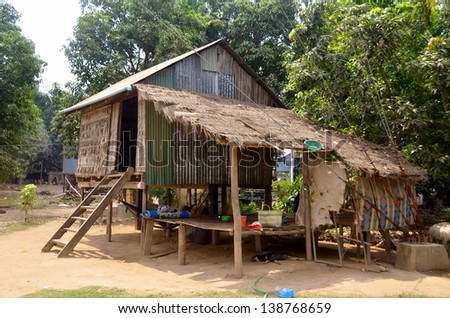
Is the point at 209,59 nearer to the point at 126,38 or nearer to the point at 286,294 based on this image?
the point at 286,294

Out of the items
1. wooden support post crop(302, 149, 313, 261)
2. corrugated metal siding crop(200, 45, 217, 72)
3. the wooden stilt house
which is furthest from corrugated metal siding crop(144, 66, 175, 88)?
wooden support post crop(302, 149, 313, 261)

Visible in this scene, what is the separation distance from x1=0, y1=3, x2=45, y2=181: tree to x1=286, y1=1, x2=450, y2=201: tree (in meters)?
14.9

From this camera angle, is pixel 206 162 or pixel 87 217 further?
pixel 206 162

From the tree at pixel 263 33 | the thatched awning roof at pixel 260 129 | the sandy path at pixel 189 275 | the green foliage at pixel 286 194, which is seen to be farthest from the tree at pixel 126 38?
the sandy path at pixel 189 275

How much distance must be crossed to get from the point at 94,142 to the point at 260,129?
6.27 meters

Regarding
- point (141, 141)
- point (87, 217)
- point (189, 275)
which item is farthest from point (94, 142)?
point (189, 275)

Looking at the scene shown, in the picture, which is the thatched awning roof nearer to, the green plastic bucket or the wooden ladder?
the green plastic bucket

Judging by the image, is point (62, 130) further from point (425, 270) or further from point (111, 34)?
point (425, 270)

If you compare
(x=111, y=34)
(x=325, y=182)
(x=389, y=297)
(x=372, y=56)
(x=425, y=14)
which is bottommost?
(x=389, y=297)

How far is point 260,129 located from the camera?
8586 millimetres

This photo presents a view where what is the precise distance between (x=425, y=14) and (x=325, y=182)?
5.58 meters

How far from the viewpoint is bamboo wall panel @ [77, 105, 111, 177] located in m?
11.9

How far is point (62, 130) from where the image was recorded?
19.7 m

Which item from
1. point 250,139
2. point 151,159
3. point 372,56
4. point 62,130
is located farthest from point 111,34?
point 250,139
